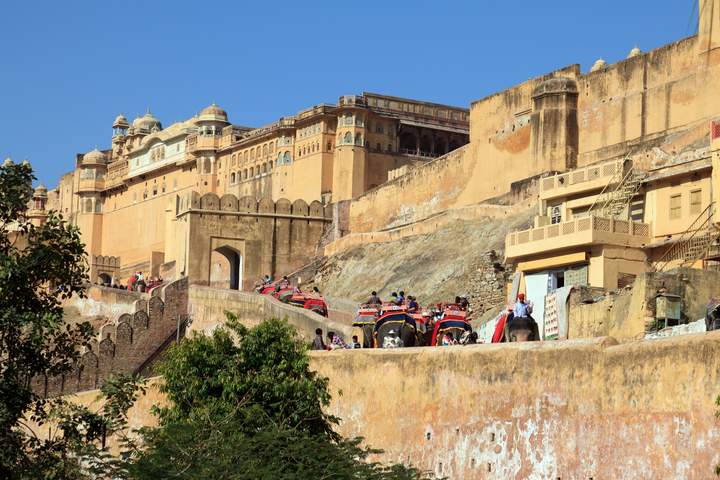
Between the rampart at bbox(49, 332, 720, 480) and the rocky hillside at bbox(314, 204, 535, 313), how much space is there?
12.0 meters

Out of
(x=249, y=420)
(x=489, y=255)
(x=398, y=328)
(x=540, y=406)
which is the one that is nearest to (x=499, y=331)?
(x=398, y=328)

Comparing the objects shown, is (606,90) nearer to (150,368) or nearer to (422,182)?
(422,182)

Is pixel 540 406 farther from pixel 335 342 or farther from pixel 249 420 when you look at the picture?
pixel 335 342

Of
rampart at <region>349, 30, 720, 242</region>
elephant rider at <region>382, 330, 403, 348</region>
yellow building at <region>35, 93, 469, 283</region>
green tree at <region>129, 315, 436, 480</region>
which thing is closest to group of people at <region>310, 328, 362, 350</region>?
elephant rider at <region>382, 330, 403, 348</region>

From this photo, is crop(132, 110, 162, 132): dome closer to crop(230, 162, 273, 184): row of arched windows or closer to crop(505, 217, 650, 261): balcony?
crop(230, 162, 273, 184): row of arched windows

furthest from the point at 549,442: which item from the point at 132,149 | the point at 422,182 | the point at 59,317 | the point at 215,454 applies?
the point at 132,149

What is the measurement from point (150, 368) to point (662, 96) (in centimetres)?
1313

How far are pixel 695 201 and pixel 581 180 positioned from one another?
4.05 m

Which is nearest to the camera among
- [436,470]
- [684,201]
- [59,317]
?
[59,317]

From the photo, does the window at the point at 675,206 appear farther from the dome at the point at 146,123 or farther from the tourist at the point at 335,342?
the dome at the point at 146,123

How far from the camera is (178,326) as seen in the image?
39.3m

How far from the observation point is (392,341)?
21562 mm

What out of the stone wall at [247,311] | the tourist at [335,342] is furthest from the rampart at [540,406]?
the stone wall at [247,311]

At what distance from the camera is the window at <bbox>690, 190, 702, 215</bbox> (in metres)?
27.2
